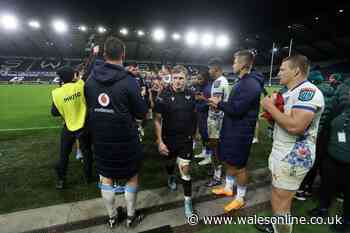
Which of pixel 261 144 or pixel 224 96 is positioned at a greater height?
pixel 224 96

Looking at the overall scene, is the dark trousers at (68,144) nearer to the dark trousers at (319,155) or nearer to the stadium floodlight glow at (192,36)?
the dark trousers at (319,155)

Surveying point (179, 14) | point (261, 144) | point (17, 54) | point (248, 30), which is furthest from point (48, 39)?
point (261, 144)

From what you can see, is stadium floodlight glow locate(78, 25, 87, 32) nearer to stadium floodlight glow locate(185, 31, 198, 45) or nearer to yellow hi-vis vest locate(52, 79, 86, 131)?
stadium floodlight glow locate(185, 31, 198, 45)

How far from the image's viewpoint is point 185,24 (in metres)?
26.2

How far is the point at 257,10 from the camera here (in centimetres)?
2142

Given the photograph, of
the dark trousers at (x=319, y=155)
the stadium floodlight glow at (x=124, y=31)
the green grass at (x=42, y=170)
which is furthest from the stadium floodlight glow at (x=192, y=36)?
the dark trousers at (x=319, y=155)

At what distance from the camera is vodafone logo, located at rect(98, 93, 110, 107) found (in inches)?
84.7

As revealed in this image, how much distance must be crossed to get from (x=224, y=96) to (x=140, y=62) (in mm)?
40454

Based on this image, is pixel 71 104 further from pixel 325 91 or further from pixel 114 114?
pixel 325 91

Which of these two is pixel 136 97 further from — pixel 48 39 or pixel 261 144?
pixel 48 39

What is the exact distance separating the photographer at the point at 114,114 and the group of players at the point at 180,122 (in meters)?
0.01

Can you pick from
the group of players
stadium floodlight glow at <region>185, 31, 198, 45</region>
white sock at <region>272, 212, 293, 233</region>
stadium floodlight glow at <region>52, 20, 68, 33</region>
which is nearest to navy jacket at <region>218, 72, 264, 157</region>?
the group of players

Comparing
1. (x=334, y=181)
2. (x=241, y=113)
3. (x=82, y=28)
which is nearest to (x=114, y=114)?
(x=241, y=113)

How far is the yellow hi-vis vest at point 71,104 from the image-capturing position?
3193 millimetres
